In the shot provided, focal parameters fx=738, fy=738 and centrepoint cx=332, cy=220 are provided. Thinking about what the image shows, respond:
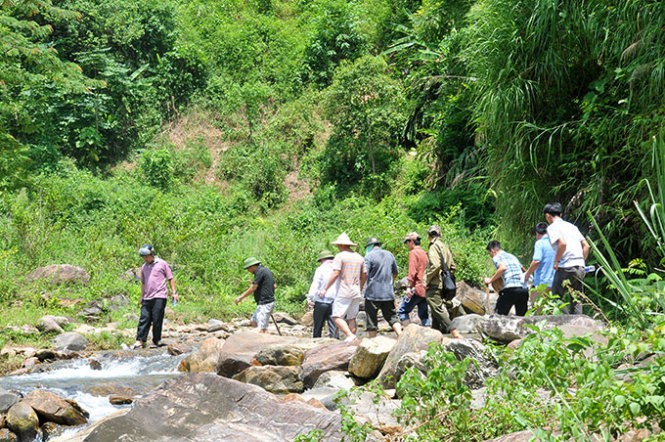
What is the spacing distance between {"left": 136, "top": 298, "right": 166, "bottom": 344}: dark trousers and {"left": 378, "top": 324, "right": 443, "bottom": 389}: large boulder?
17.5 feet

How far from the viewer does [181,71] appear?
30.0 meters

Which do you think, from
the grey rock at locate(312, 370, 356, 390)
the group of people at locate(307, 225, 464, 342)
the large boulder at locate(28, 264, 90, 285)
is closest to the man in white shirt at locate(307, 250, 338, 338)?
the group of people at locate(307, 225, 464, 342)

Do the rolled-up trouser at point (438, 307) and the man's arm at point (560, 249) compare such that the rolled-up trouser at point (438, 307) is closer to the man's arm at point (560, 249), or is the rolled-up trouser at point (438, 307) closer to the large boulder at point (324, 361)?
the large boulder at point (324, 361)

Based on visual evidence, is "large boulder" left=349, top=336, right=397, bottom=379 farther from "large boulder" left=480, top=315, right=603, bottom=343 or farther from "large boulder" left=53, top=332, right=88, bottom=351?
"large boulder" left=53, top=332, right=88, bottom=351

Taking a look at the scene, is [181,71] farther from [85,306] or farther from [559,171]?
[559,171]

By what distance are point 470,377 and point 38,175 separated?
22.2 metres

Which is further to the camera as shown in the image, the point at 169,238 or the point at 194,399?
the point at 169,238

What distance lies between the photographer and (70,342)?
11.9 meters

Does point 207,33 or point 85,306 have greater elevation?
point 207,33

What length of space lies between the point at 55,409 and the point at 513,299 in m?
5.52

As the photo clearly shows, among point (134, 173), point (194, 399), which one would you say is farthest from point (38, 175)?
point (194, 399)

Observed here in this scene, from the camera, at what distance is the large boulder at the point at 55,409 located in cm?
717

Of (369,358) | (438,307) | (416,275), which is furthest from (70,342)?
(369,358)

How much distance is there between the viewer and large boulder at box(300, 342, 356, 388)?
7.98 m
